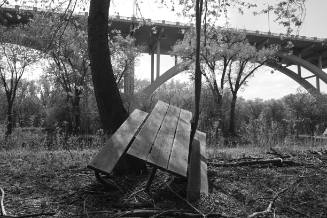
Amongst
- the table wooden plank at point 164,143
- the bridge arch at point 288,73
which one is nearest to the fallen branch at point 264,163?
the table wooden plank at point 164,143

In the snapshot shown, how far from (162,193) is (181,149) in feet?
1.20

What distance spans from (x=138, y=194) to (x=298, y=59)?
33422 mm

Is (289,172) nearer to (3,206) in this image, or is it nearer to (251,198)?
(251,198)

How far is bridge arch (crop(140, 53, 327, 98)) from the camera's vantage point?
28.1 meters

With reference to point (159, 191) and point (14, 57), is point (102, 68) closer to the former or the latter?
point (159, 191)

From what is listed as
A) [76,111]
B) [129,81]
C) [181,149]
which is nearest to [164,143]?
[181,149]

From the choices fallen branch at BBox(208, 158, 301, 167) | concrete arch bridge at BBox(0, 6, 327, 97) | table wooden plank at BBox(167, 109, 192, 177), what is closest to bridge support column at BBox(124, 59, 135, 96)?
concrete arch bridge at BBox(0, 6, 327, 97)

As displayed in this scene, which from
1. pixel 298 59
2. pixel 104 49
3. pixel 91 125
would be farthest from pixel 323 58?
pixel 104 49

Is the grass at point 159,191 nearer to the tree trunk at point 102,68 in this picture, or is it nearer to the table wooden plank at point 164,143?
the table wooden plank at point 164,143

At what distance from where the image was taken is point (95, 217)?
2396 millimetres

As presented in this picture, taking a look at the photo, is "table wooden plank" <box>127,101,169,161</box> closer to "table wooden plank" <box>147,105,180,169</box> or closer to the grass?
"table wooden plank" <box>147,105,180,169</box>

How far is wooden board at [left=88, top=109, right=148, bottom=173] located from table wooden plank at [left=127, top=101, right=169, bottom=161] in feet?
0.40

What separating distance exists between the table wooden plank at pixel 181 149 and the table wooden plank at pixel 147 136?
18 centimetres

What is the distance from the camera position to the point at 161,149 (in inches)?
110
